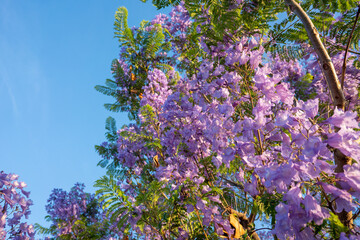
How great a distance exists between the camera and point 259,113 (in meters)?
1.49

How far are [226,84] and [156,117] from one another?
7.44ft

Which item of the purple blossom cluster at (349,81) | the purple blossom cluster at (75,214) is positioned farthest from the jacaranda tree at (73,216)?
the purple blossom cluster at (349,81)

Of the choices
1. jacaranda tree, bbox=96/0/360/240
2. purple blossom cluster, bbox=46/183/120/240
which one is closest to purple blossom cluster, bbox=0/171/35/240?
jacaranda tree, bbox=96/0/360/240

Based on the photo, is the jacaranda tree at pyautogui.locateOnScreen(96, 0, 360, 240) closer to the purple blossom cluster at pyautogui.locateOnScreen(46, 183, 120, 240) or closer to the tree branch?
the tree branch

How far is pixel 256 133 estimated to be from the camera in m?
1.63

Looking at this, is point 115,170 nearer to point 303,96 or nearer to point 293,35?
point 303,96

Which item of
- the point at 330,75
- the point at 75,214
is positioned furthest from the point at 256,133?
the point at 75,214

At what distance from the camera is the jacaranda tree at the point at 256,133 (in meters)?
1.15

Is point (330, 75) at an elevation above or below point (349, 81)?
above

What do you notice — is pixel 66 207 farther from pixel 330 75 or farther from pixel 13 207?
pixel 330 75

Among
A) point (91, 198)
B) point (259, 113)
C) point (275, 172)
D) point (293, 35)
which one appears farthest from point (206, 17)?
point (91, 198)

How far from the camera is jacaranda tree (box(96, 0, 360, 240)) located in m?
1.15

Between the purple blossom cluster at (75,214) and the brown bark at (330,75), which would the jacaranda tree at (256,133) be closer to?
the brown bark at (330,75)

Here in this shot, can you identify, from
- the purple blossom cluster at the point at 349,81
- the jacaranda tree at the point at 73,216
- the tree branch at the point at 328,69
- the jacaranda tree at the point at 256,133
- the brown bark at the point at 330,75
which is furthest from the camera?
the jacaranda tree at the point at 73,216
